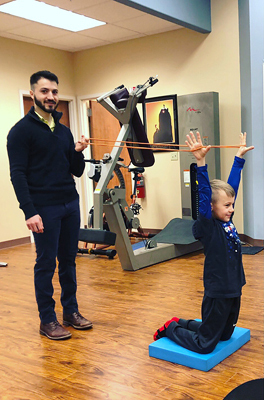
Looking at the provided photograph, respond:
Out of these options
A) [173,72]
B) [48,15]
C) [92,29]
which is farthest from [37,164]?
[173,72]

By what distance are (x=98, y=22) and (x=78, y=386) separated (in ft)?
14.9

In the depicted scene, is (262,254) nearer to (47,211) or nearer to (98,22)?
(47,211)

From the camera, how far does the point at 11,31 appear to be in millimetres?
5613

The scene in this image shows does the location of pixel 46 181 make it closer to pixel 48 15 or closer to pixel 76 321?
pixel 76 321

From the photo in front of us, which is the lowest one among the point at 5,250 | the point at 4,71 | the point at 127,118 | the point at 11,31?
the point at 5,250

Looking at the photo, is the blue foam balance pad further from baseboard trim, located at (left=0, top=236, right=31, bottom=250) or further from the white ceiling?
baseboard trim, located at (left=0, top=236, right=31, bottom=250)

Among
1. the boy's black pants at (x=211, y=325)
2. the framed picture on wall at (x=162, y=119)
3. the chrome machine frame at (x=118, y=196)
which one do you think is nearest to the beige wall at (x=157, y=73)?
the framed picture on wall at (x=162, y=119)

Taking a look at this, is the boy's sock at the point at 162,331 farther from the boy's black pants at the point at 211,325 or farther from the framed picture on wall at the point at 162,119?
the framed picture on wall at the point at 162,119

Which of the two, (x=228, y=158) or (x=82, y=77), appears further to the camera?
(x=82, y=77)

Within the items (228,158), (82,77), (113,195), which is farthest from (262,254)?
(82,77)

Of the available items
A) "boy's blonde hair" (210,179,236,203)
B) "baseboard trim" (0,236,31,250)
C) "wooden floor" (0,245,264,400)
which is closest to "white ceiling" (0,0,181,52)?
"baseboard trim" (0,236,31,250)

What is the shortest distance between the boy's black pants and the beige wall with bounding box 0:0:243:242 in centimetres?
334

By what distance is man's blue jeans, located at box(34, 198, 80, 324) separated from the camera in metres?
2.67

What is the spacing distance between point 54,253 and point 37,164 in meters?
0.55
